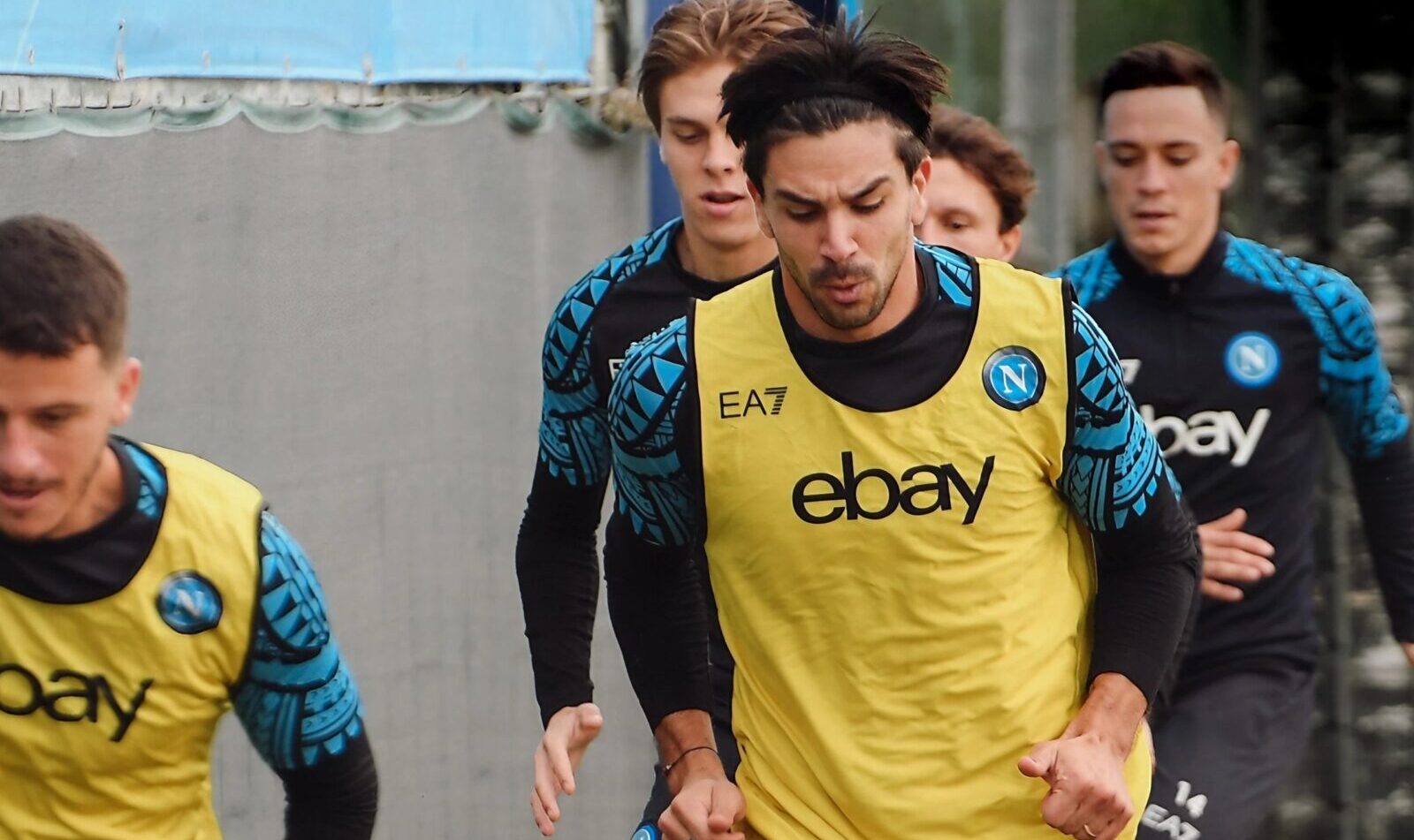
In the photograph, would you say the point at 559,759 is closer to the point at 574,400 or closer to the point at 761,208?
the point at 574,400

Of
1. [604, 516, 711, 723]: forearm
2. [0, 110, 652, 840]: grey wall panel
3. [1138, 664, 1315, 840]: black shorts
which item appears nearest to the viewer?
[604, 516, 711, 723]: forearm

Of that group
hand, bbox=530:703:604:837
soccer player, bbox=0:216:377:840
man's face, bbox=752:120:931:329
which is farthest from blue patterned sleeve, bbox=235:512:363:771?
man's face, bbox=752:120:931:329

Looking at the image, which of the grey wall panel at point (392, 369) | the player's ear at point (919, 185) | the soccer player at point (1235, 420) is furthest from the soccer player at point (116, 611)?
the soccer player at point (1235, 420)

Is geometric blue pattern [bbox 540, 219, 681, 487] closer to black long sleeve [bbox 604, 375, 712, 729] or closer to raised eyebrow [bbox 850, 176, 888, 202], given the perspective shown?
black long sleeve [bbox 604, 375, 712, 729]

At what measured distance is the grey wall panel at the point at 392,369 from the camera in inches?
220

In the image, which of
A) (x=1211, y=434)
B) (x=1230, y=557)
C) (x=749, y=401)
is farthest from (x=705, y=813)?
(x=1211, y=434)

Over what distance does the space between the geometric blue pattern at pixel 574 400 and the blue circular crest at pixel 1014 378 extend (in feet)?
3.97

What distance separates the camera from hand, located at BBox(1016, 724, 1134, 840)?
153 inches

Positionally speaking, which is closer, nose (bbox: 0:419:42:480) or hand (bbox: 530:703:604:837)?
nose (bbox: 0:419:42:480)

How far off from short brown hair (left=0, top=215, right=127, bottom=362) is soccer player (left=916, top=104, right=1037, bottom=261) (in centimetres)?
274

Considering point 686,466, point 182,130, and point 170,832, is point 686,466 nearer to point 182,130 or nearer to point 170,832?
point 170,832

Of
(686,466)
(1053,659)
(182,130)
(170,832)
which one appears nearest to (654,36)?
(182,130)

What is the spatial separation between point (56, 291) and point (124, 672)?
23.3 inches

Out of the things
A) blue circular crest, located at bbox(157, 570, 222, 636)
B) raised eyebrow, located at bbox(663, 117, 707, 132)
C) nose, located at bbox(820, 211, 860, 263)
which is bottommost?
blue circular crest, located at bbox(157, 570, 222, 636)
